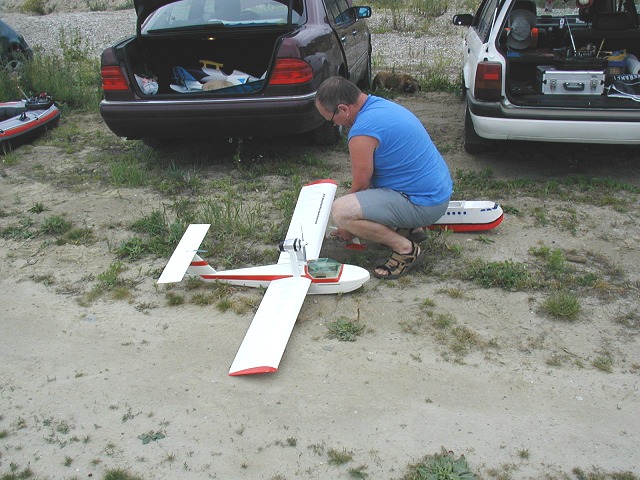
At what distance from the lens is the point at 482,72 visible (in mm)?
4953

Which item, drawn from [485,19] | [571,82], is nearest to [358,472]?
[571,82]

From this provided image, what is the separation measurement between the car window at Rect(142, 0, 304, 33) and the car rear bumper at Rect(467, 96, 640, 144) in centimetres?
200

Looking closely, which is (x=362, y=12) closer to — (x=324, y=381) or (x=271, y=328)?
(x=271, y=328)

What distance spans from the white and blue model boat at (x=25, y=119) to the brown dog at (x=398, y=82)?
159 inches

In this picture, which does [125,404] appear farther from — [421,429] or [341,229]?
[341,229]

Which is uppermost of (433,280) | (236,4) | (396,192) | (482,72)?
(236,4)

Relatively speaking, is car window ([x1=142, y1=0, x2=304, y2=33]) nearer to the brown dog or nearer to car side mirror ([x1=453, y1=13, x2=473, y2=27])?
car side mirror ([x1=453, y1=13, x2=473, y2=27])

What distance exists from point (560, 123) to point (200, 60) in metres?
3.53

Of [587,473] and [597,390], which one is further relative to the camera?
[597,390]

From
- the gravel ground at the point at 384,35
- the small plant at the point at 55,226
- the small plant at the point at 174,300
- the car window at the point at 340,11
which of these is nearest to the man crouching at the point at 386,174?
the small plant at the point at 174,300

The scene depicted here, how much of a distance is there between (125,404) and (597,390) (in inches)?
85.8

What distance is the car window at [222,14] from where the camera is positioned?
5723mm

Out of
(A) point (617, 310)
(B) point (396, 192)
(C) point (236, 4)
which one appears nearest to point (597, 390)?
(A) point (617, 310)

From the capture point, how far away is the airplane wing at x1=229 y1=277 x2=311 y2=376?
3.00 metres
